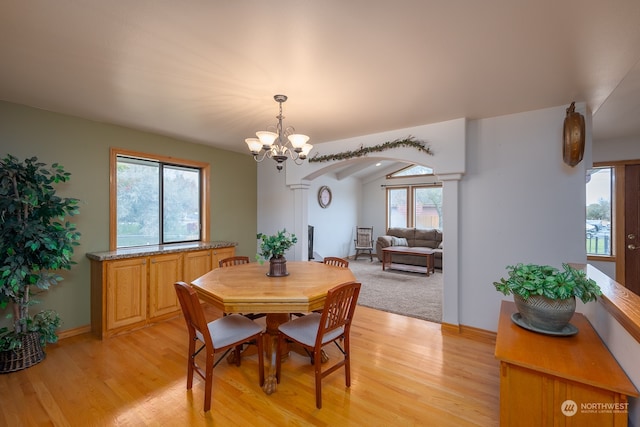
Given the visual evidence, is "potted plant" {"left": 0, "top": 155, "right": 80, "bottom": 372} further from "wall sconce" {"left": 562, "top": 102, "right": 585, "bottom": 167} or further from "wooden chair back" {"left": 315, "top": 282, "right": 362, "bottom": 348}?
"wall sconce" {"left": 562, "top": 102, "right": 585, "bottom": 167}

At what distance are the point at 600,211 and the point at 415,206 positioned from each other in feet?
13.5

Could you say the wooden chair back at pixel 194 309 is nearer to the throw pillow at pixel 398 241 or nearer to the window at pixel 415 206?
the throw pillow at pixel 398 241

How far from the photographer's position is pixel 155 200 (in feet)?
12.4

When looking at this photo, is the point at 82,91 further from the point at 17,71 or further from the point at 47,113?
the point at 47,113

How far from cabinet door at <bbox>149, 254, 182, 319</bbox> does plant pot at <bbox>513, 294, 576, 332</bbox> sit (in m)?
3.53

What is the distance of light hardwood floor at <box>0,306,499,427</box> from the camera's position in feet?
5.91

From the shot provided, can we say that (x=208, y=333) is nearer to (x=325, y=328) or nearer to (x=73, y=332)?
(x=325, y=328)

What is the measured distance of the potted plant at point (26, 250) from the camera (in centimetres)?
221

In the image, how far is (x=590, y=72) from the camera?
6.58 ft

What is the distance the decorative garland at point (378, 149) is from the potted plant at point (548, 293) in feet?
6.17

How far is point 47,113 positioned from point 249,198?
2.68m

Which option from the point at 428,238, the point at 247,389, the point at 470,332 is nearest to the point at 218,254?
the point at 247,389

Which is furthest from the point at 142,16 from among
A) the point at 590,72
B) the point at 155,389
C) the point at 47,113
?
the point at 590,72

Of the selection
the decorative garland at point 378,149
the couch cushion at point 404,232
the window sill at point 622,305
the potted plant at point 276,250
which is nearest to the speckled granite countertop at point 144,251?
the potted plant at point 276,250
